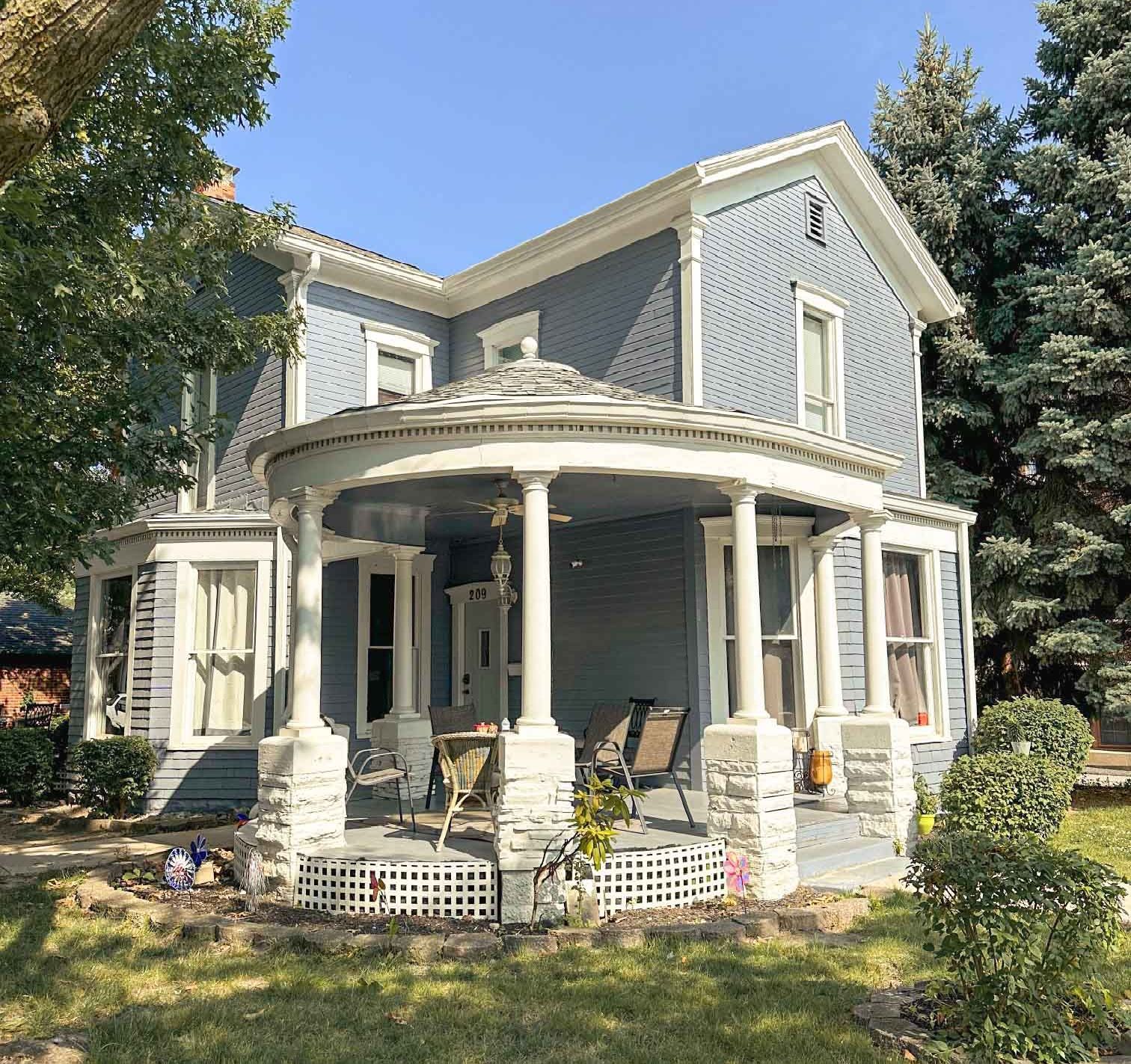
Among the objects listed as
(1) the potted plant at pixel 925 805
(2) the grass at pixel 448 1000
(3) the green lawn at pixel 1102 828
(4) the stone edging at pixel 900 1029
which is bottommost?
(3) the green lawn at pixel 1102 828

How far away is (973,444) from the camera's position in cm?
1702

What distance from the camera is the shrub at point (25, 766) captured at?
485 inches

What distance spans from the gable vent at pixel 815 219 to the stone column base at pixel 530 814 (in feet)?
26.0

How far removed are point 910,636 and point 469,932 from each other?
7.48 m

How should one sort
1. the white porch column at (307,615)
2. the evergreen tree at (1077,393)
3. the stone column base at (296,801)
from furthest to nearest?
the evergreen tree at (1077,393) → the white porch column at (307,615) → the stone column base at (296,801)

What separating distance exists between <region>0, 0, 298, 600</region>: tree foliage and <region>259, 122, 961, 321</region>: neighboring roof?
191 centimetres

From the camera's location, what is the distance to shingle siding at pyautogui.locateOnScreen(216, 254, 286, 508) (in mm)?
11867

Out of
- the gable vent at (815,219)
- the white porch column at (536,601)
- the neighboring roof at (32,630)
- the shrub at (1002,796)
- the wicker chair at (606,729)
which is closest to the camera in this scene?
the white porch column at (536,601)

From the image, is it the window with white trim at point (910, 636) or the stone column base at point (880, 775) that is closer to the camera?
the stone column base at point (880, 775)

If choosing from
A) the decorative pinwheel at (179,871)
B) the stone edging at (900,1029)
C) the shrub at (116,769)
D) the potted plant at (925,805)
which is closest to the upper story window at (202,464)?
the shrub at (116,769)

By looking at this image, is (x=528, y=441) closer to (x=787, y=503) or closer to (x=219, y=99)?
(x=787, y=503)

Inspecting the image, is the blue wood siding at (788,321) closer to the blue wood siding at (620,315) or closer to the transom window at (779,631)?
the blue wood siding at (620,315)

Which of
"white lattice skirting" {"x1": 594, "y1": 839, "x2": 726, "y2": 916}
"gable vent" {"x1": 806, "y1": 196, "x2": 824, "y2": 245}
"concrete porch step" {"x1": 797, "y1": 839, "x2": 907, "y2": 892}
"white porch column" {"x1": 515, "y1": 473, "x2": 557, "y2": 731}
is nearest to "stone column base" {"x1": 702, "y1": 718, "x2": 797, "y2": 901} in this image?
"white lattice skirting" {"x1": 594, "y1": 839, "x2": 726, "y2": 916}

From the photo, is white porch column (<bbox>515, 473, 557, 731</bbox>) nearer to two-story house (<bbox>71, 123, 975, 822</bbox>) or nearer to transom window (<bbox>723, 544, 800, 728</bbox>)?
two-story house (<bbox>71, 123, 975, 822</bbox>)
